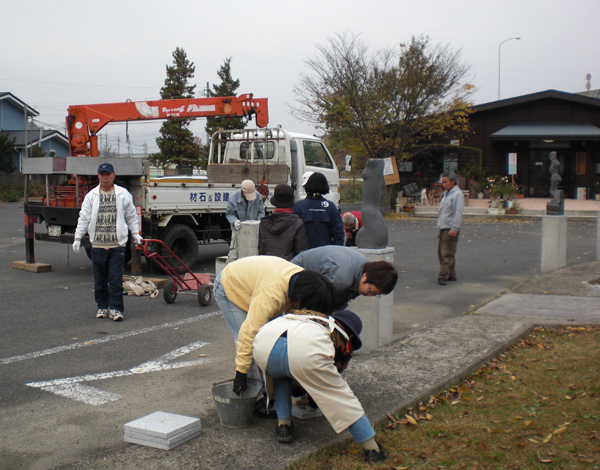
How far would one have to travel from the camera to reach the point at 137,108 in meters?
12.3

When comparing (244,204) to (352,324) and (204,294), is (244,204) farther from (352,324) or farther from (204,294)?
(352,324)

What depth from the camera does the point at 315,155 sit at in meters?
13.4

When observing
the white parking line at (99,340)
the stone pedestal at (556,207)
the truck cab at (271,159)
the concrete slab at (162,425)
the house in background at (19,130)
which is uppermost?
the house in background at (19,130)

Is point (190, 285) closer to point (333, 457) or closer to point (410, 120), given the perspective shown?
point (333, 457)

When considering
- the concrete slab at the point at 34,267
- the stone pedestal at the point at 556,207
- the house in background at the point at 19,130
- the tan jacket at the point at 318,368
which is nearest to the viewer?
the tan jacket at the point at 318,368

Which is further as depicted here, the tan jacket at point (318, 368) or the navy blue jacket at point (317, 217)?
the navy blue jacket at point (317, 217)

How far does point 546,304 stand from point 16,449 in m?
6.37

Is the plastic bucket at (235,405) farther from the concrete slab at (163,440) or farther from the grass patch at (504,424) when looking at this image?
the grass patch at (504,424)

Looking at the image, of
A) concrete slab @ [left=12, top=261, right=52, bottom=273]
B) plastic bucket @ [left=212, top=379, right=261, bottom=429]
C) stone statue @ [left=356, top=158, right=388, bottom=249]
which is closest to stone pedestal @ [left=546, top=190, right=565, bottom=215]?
stone statue @ [left=356, top=158, right=388, bottom=249]

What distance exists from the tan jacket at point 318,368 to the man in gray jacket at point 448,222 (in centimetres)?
637

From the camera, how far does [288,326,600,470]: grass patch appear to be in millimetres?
3340

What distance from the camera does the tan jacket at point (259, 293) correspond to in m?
3.38

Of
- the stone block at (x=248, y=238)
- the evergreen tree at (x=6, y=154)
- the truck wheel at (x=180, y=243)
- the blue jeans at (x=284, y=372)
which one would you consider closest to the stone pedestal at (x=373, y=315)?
the stone block at (x=248, y=238)

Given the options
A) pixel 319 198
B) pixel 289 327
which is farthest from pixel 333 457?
pixel 319 198
